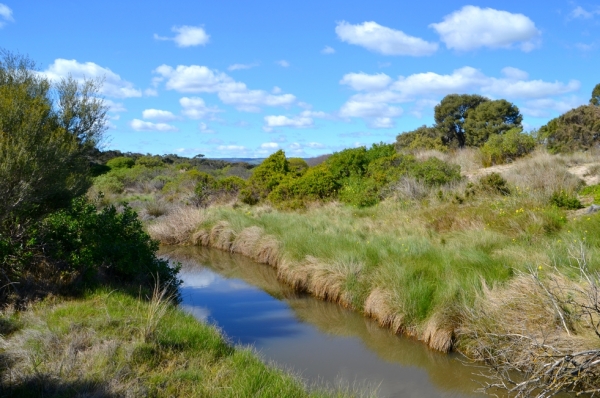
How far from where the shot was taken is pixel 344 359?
26.5 ft

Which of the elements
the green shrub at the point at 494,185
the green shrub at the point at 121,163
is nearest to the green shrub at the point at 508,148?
the green shrub at the point at 494,185

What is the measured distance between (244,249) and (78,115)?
20.0 ft

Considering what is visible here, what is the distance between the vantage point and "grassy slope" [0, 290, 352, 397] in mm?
5391

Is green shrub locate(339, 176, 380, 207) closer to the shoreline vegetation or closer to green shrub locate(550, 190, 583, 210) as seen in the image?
the shoreline vegetation

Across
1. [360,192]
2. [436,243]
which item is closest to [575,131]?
[360,192]

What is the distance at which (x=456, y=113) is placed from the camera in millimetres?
43969

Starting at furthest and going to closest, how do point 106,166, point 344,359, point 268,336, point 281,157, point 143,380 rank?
point 106,166 < point 281,157 < point 268,336 < point 344,359 < point 143,380

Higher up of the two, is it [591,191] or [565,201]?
[591,191]

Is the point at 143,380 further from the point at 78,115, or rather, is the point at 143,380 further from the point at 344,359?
the point at 78,115

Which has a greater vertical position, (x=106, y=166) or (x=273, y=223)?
(x=106, y=166)

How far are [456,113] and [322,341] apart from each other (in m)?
38.7

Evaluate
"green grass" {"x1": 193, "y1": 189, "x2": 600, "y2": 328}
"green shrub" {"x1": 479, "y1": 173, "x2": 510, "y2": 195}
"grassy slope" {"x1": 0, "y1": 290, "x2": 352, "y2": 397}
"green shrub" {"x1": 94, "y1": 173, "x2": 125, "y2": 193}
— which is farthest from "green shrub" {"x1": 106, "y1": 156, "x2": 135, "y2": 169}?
"grassy slope" {"x1": 0, "y1": 290, "x2": 352, "y2": 397}

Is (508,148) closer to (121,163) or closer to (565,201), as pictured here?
(565,201)

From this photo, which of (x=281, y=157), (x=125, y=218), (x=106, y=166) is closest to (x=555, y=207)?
(x=125, y=218)
